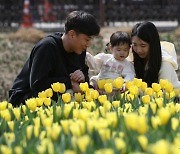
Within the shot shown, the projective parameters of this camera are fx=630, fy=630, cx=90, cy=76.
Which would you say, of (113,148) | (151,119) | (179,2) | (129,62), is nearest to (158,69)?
→ (129,62)

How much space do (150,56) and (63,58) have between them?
0.64m

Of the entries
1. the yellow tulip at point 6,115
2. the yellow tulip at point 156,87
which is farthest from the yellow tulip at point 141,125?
the yellow tulip at point 156,87

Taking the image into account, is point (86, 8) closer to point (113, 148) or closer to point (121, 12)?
point (121, 12)

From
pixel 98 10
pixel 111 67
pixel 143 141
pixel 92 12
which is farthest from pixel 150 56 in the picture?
pixel 98 10


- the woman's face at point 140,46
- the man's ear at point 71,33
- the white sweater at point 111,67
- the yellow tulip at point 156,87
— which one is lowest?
the white sweater at point 111,67

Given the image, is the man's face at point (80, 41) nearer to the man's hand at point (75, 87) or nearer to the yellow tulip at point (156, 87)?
the man's hand at point (75, 87)

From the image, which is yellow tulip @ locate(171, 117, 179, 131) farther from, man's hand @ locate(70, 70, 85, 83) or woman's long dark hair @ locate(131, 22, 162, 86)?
woman's long dark hair @ locate(131, 22, 162, 86)

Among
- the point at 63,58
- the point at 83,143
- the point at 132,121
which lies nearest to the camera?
the point at 83,143

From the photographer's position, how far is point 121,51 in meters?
4.70

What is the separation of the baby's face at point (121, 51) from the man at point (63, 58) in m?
0.25

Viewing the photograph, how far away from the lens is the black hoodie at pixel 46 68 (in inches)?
Answer: 175

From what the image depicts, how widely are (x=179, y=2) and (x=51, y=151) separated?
1377 centimetres

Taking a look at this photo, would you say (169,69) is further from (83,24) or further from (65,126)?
(65,126)

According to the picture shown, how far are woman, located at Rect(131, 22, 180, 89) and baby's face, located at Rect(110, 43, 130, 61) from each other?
0.19 feet
